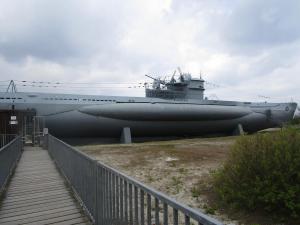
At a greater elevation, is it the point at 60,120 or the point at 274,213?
the point at 60,120

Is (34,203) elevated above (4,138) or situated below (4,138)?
below

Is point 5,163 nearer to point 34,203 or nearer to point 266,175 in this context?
point 34,203

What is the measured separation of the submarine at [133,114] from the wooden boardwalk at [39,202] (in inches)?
563

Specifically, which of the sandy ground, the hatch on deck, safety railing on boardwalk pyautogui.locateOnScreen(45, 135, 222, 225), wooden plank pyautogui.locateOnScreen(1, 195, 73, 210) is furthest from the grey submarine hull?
safety railing on boardwalk pyautogui.locateOnScreen(45, 135, 222, 225)

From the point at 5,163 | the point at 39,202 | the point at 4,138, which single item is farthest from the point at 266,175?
the point at 4,138

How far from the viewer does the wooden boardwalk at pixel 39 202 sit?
20.7ft

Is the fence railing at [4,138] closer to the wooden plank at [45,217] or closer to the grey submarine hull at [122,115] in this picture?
the grey submarine hull at [122,115]

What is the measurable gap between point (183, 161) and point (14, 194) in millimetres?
7939

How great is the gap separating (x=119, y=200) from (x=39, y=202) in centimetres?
365

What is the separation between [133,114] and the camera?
31.1 metres

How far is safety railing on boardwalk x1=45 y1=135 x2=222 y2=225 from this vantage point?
303cm

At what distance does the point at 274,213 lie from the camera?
7.62m

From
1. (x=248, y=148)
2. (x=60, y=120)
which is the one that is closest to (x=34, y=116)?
(x=60, y=120)

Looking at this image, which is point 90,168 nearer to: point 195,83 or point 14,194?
point 14,194
